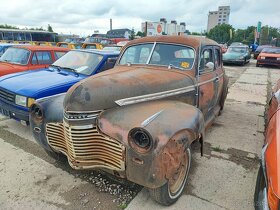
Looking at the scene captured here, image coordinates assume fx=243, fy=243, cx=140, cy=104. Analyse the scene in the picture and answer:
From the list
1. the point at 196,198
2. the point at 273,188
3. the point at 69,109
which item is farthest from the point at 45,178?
the point at 273,188

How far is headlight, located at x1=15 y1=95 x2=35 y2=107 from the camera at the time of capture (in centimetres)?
451

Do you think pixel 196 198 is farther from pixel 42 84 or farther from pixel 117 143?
pixel 42 84

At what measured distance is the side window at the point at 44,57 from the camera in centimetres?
713

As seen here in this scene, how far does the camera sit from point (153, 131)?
2410mm

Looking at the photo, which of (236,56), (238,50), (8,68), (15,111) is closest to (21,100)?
(15,111)

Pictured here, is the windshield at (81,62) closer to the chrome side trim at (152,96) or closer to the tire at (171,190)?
the chrome side trim at (152,96)

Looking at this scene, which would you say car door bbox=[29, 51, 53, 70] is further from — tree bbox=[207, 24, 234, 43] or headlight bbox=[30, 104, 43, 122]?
tree bbox=[207, 24, 234, 43]

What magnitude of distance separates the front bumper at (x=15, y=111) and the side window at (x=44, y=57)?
255cm

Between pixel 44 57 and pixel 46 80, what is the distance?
256 cm

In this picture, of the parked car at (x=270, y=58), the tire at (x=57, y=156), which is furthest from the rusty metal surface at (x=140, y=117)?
the parked car at (x=270, y=58)

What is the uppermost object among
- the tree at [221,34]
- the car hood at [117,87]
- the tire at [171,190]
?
the tree at [221,34]

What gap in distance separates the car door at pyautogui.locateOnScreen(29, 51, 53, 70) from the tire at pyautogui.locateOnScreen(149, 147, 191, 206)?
549 centimetres

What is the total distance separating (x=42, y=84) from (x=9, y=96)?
0.67 m

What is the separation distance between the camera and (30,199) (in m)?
3.08
